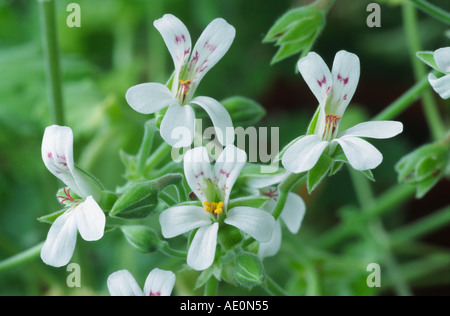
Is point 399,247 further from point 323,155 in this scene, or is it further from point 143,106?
point 143,106

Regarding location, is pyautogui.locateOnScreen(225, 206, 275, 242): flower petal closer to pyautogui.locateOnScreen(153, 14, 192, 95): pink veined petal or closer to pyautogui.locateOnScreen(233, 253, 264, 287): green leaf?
pyautogui.locateOnScreen(233, 253, 264, 287): green leaf

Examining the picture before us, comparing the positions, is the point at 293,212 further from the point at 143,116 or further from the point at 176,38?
the point at 143,116

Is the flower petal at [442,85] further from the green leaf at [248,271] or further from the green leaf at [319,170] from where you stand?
the green leaf at [248,271]

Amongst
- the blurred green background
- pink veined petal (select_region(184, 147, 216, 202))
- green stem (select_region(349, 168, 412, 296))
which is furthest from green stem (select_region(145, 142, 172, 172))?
green stem (select_region(349, 168, 412, 296))

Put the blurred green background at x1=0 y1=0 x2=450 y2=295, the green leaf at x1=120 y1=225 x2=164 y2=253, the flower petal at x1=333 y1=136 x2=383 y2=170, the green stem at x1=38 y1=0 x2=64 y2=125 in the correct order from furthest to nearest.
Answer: the blurred green background at x1=0 y1=0 x2=450 y2=295
the green stem at x1=38 y1=0 x2=64 y2=125
the green leaf at x1=120 y1=225 x2=164 y2=253
the flower petal at x1=333 y1=136 x2=383 y2=170

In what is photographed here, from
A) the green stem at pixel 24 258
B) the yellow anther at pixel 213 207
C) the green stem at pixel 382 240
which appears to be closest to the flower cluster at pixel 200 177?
the yellow anther at pixel 213 207
